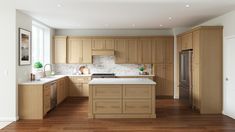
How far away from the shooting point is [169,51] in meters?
8.96

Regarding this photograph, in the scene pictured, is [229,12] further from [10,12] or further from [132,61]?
[10,12]

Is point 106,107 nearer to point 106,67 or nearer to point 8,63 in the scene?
point 8,63

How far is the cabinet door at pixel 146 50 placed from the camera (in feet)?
29.5

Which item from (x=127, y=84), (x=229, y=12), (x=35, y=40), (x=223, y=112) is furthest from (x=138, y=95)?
(x=35, y=40)

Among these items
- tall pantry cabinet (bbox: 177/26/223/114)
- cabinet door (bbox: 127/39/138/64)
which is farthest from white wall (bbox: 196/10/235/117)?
cabinet door (bbox: 127/39/138/64)

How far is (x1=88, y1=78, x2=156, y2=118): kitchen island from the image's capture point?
5.90m

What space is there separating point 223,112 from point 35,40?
5.74 metres

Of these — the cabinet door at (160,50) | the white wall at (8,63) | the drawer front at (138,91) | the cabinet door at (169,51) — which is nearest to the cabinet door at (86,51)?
the cabinet door at (160,50)

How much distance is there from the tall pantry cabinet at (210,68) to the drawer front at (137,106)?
1462mm

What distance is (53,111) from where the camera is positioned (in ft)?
22.1

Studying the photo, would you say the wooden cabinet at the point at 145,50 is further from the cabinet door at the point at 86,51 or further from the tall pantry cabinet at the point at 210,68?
the tall pantry cabinet at the point at 210,68

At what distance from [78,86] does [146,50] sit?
2.71 meters

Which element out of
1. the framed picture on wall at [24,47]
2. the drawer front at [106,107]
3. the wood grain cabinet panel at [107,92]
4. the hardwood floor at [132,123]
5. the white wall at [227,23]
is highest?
the white wall at [227,23]

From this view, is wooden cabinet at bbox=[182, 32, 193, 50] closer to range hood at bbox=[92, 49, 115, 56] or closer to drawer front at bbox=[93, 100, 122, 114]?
range hood at bbox=[92, 49, 115, 56]
